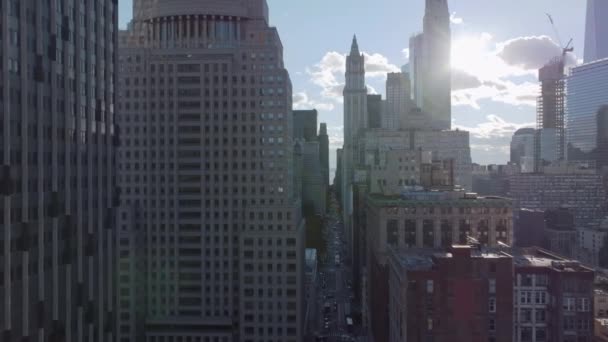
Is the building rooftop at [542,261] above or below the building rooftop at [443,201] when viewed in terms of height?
below

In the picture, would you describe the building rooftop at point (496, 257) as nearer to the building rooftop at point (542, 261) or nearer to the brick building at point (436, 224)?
the building rooftop at point (542, 261)

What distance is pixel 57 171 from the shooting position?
52.5 metres

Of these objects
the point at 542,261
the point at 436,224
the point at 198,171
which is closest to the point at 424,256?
the point at 542,261

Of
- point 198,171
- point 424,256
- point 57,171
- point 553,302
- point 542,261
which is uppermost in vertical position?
point 57,171

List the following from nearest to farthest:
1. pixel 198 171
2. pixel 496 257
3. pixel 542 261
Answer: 1. pixel 496 257
2. pixel 542 261
3. pixel 198 171

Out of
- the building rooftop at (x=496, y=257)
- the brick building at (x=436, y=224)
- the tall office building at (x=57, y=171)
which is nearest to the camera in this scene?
the tall office building at (x=57, y=171)

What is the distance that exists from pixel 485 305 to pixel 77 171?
52.0 metres

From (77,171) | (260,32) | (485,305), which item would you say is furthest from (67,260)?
→ (260,32)

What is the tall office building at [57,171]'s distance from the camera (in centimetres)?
4462

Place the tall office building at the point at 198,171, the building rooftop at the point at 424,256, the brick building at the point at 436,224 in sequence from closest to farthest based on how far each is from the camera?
the building rooftop at the point at 424,256
the brick building at the point at 436,224
the tall office building at the point at 198,171

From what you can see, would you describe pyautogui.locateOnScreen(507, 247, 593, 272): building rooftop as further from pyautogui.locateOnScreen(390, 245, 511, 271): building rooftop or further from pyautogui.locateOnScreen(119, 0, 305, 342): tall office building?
pyautogui.locateOnScreen(119, 0, 305, 342): tall office building

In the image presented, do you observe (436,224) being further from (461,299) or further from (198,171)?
(198,171)

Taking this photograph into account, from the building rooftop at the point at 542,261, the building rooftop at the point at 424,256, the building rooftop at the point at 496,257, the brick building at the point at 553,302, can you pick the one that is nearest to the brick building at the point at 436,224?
the building rooftop at the point at 424,256

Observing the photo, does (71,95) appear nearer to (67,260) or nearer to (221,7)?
(67,260)
